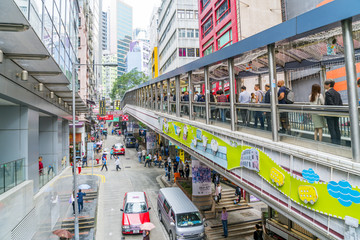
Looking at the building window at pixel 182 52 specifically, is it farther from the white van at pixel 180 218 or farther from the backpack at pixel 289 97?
the backpack at pixel 289 97

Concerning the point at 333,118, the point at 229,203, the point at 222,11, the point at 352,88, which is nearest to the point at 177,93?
the point at 229,203

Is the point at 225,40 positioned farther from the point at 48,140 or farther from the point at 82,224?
the point at 82,224

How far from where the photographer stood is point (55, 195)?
48.9 feet

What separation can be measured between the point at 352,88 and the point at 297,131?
5.64 feet

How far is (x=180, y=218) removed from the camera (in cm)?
1282

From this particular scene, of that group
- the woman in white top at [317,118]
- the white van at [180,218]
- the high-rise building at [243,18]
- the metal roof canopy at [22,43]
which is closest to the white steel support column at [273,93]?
the woman in white top at [317,118]

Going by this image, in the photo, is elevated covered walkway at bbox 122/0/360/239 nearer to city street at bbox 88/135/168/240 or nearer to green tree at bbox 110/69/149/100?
city street at bbox 88/135/168/240

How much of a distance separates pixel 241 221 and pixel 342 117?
11.7 metres

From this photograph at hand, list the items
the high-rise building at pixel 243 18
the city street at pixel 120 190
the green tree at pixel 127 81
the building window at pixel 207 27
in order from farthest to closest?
1. the green tree at pixel 127 81
2. the building window at pixel 207 27
3. the high-rise building at pixel 243 18
4. the city street at pixel 120 190

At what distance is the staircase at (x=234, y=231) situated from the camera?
45.6 feet

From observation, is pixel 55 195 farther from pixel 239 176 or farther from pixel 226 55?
pixel 226 55

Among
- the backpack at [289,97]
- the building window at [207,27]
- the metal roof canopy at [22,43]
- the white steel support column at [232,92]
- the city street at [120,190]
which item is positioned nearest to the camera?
the metal roof canopy at [22,43]

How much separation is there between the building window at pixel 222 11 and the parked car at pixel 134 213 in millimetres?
23376

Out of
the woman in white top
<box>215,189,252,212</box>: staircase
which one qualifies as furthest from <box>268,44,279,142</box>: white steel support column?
<box>215,189,252,212</box>: staircase
